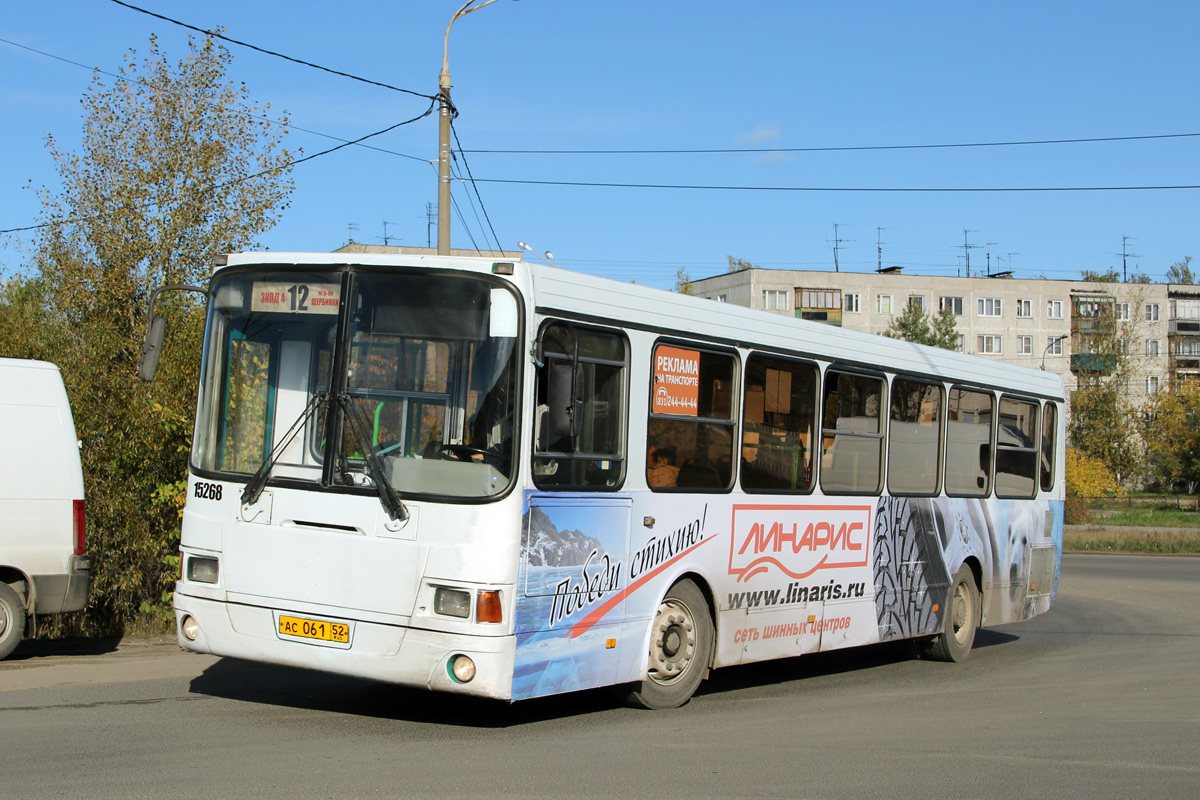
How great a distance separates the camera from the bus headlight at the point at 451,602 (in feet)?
23.2

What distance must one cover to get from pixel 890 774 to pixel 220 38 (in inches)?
469

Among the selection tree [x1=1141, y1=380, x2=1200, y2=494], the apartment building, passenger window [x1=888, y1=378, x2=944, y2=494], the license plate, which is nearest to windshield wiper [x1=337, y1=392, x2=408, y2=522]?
the license plate

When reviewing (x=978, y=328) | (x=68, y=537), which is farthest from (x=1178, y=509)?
(x=68, y=537)

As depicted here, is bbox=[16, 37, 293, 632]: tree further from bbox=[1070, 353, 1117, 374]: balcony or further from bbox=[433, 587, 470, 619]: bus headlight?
bbox=[1070, 353, 1117, 374]: balcony

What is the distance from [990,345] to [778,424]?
8775cm

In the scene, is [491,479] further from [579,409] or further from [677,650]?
[677,650]

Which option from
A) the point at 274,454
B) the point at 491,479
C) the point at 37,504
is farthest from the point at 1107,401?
the point at 274,454

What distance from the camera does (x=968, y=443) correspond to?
492 inches

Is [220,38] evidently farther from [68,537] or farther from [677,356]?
[677,356]

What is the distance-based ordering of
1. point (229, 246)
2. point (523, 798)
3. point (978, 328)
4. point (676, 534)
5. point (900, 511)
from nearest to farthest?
point (523, 798)
point (676, 534)
point (900, 511)
point (229, 246)
point (978, 328)

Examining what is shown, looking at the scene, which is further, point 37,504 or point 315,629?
point 37,504

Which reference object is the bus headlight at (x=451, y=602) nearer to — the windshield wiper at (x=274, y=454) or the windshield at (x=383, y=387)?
Answer: the windshield at (x=383, y=387)

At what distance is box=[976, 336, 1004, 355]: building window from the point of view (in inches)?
3637

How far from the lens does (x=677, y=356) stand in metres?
8.66
